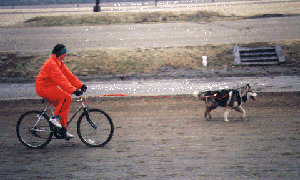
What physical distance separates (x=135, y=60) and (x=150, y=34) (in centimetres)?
563

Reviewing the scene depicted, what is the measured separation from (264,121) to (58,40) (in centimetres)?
1511

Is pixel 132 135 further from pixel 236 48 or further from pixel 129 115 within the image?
pixel 236 48

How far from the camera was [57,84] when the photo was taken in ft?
18.7

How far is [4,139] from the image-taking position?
21.7ft

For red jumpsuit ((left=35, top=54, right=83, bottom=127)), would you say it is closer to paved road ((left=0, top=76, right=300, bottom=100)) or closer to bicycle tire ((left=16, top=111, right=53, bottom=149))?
bicycle tire ((left=16, top=111, right=53, bottom=149))

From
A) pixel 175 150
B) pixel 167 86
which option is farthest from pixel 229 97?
pixel 167 86

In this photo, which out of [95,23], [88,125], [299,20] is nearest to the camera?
[88,125]

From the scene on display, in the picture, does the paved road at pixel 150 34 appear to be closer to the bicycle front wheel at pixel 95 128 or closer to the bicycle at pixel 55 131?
the bicycle at pixel 55 131

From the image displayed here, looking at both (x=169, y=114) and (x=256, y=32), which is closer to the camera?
(x=169, y=114)

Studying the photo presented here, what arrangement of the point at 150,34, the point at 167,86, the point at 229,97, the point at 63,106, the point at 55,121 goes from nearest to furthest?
1. the point at 63,106
2. the point at 55,121
3. the point at 229,97
4. the point at 167,86
5. the point at 150,34

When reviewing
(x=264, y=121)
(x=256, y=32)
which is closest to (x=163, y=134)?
(x=264, y=121)

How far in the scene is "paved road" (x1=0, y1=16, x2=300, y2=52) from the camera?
59.0 ft

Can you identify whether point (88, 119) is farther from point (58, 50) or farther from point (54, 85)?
point (58, 50)

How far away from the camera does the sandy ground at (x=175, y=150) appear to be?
484 cm
